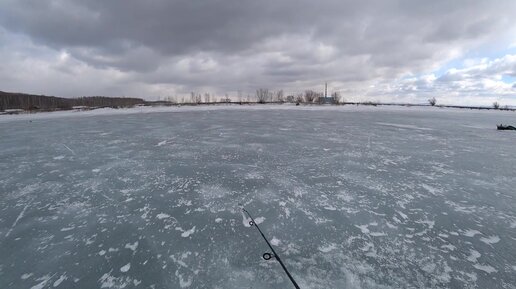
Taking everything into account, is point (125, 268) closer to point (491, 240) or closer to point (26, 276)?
point (26, 276)

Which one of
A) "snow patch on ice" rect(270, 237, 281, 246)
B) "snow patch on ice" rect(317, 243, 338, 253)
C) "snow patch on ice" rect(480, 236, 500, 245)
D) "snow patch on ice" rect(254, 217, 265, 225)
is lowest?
"snow patch on ice" rect(317, 243, 338, 253)

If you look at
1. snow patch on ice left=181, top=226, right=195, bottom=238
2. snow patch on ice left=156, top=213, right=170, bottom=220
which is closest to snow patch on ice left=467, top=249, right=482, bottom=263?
snow patch on ice left=181, top=226, right=195, bottom=238

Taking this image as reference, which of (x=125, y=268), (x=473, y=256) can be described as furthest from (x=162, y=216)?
(x=473, y=256)

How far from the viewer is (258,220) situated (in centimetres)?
323

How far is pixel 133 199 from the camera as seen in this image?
389cm

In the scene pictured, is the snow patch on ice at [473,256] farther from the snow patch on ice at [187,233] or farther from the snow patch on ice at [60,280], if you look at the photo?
the snow patch on ice at [60,280]

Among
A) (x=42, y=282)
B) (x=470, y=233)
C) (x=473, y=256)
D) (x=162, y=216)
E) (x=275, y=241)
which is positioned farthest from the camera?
(x=162, y=216)

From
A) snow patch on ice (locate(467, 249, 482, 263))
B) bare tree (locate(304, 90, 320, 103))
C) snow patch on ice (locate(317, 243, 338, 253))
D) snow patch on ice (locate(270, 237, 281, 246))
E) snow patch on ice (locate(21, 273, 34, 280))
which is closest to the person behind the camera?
snow patch on ice (locate(21, 273, 34, 280))

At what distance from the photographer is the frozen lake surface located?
2.27 meters

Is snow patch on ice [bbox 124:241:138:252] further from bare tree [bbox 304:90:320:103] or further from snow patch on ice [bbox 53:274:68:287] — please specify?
bare tree [bbox 304:90:320:103]

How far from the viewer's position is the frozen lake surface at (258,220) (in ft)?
7.45

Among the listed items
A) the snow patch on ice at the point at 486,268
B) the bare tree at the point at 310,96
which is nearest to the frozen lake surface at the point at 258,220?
the snow patch on ice at the point at 486,268

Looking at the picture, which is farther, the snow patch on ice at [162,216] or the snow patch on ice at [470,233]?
the snow patch on ice at [162,216]

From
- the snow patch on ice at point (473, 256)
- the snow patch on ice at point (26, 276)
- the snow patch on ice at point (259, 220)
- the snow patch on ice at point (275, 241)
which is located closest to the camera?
the snow patch on ice at point (26, 276)
